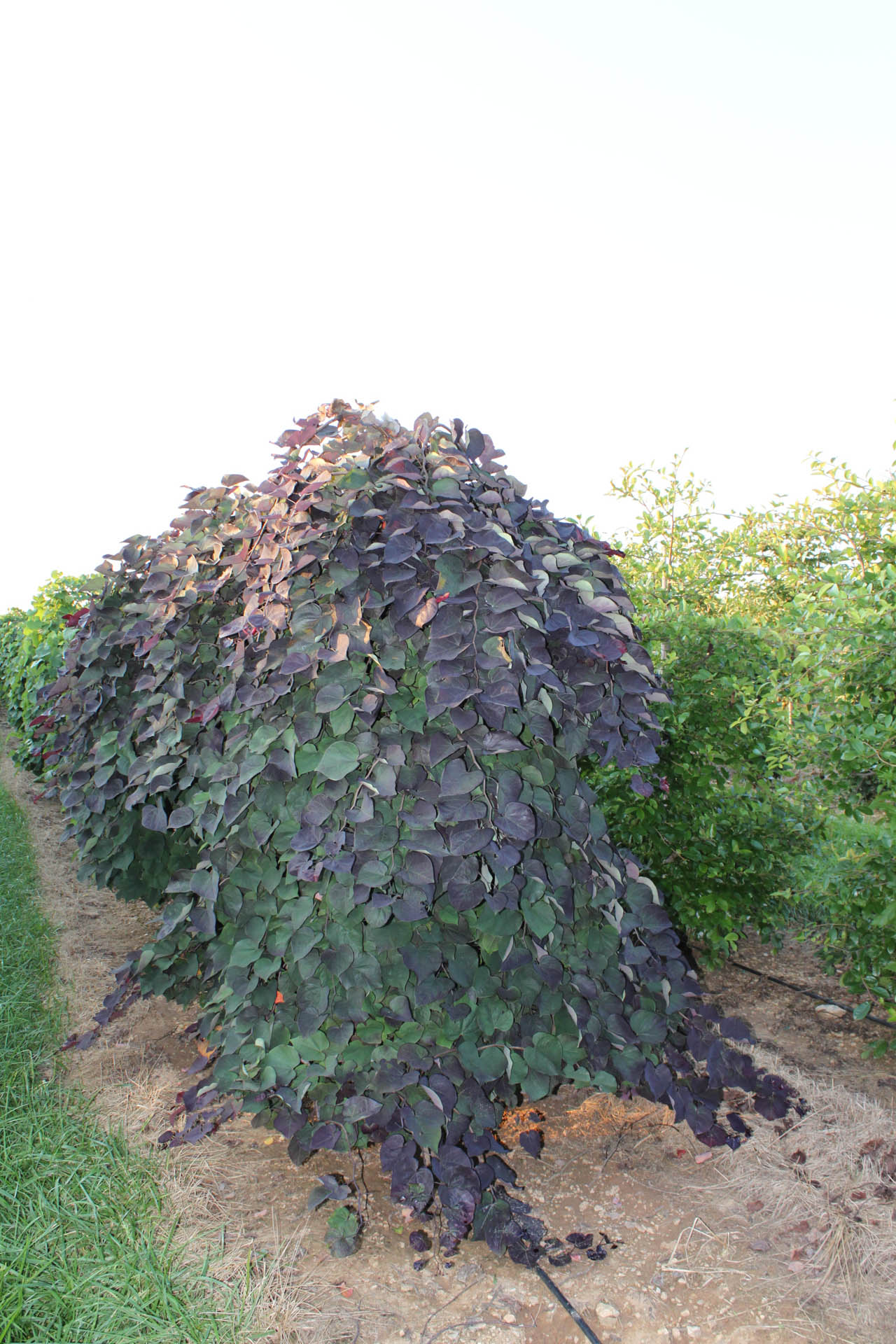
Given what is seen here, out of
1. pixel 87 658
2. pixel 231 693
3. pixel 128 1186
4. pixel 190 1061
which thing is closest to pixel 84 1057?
pixel 190 1061

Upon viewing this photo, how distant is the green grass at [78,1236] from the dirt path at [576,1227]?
0.44 ft

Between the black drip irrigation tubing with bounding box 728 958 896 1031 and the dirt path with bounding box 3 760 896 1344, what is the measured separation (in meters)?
0.26

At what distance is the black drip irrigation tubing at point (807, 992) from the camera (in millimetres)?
3566

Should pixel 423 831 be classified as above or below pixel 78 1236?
above

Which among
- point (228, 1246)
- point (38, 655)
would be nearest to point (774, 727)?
point (228, 1246)

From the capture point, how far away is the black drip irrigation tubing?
3.57m

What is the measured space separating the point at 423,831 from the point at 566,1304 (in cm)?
116

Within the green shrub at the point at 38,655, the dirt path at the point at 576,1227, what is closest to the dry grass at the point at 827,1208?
the dirt path at the point at 576,1227

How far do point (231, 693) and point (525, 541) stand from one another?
2.90 ft

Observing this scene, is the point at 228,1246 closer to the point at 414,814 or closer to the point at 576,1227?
the point at 576,1227

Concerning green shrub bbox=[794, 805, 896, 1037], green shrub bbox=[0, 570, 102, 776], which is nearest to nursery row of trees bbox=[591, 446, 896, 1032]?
green shrub bbox=[794, 805, 896, 1037]

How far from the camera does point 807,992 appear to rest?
3.86 metres

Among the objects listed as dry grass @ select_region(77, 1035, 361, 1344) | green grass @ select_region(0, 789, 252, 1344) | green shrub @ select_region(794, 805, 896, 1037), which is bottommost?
green grass @ select_region(0, 789, 252, 1344)

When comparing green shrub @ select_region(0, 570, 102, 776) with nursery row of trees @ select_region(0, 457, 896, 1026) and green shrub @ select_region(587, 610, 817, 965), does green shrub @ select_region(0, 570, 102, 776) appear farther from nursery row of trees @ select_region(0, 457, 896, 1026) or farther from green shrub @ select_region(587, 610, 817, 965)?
green shrub @ select_region(587, 610, 817, 965)
